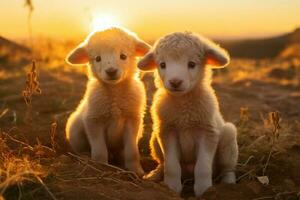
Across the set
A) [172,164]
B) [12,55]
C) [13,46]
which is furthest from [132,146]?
[13,46]

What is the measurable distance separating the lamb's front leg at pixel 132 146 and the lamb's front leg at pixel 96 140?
0.22 meters

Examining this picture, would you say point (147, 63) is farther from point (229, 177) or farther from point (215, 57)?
point (229, 177)

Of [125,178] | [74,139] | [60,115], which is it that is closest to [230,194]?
[125,178]

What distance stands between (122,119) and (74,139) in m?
0.65

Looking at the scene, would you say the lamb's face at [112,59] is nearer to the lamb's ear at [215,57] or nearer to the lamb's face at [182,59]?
the lamb's face at [182,59]

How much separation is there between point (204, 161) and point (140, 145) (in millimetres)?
1847

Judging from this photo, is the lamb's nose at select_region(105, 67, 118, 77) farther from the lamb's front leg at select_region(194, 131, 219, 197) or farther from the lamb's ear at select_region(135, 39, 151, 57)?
the lamb's front leg at select_region(194, 131, 219, 197)

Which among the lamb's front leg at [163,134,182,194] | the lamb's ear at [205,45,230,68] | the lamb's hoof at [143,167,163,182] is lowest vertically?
the lamb's hoof at [143,167,163,182]

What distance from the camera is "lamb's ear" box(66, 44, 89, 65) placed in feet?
20.0

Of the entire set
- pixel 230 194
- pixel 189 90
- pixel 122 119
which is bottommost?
pixel 230 194

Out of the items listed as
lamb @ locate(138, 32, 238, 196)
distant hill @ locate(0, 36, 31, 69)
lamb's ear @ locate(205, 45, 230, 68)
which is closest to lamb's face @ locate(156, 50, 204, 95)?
lamb @ locate(138, 32, 238, 196)

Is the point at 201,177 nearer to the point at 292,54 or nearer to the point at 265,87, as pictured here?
the point at 265,87

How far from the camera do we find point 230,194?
4.83m

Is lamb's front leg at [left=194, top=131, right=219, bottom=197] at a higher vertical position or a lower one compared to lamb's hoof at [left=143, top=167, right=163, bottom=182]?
higher
